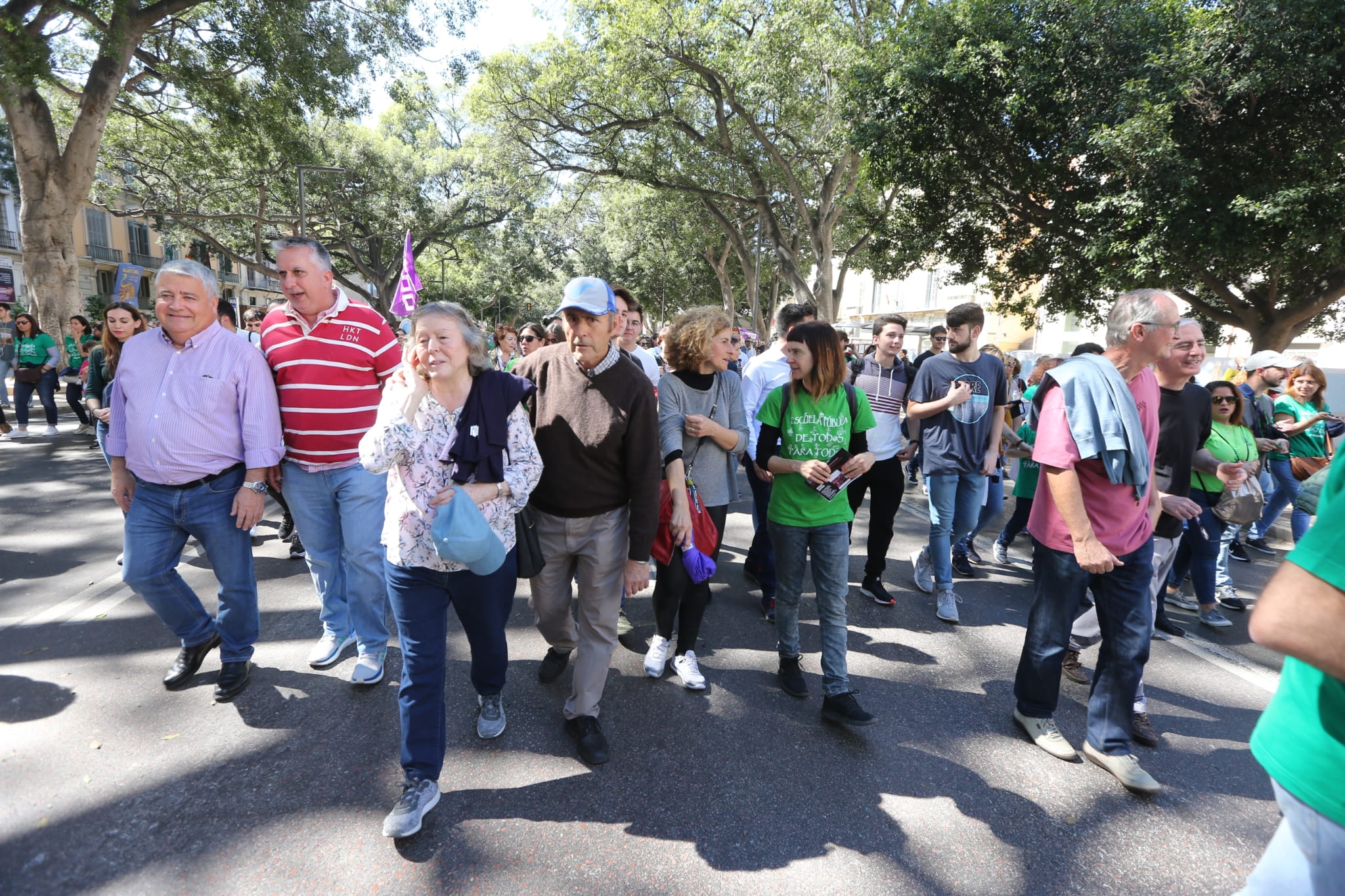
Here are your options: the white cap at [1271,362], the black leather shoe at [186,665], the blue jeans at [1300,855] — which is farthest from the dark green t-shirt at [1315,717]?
the white cap at [1271,362]

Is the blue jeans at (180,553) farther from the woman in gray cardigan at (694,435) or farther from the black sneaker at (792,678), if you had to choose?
the black sneaker at (792,678)

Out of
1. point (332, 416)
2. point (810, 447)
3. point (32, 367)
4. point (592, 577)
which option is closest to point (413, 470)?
point (592, 577)

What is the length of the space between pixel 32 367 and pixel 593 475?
37.3 ft

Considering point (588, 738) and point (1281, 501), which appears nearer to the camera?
point (588, 738)

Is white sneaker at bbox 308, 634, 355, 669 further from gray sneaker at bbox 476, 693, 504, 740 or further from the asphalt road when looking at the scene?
gray sneaker at bbox 476, 693, 504, 740

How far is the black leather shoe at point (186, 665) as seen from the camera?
323 centimetres

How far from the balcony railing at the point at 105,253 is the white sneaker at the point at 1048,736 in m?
50.3

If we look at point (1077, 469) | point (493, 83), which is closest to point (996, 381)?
point (1077, 469)

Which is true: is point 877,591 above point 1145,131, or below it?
below

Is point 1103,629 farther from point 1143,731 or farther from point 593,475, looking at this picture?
point 593,475

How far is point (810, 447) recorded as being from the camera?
3.20 metres

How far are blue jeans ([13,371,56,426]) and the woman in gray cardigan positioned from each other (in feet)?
36.8

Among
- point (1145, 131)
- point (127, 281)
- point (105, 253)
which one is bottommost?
point (127, 281)

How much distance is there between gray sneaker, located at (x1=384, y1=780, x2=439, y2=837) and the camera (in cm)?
226
